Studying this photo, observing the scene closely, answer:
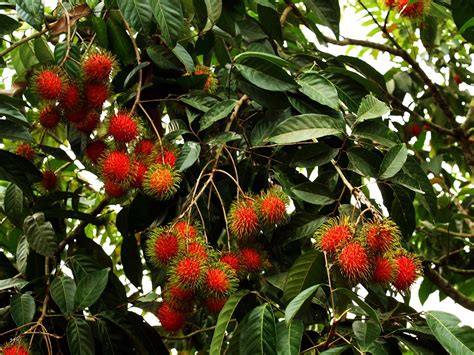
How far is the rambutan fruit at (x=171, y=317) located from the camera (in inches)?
44.5

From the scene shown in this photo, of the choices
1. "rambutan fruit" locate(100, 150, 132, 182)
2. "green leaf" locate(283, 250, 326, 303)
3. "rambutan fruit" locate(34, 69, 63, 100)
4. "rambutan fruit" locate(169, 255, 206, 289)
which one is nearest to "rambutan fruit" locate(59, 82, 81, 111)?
"rambutan fruit" locate(34, 69, 63, 100)

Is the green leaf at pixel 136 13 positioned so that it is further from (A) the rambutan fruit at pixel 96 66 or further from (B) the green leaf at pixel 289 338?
(B) the green leaf at pixel 289 338

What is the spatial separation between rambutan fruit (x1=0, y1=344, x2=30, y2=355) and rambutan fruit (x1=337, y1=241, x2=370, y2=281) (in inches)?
18.1

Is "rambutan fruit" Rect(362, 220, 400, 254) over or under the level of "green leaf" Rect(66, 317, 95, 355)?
over

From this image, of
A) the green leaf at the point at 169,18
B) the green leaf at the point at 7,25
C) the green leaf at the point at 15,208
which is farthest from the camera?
the green leaf at the point at 15,208

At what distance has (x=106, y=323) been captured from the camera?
4.30 feet

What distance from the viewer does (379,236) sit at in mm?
1023

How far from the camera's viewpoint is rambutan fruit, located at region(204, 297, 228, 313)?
1104mm

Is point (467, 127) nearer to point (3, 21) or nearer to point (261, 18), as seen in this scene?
point (261, 18)

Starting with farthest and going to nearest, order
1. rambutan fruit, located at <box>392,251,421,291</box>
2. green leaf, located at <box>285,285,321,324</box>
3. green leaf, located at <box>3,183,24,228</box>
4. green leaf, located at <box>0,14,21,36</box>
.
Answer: green leaf, located at <box>3,183,24,228</box>
green leaf, located at <box>0,14,21,36</box>
rambutan fruit, located at <box>392,251,421,291</box>
green leaf, located at <box>285,285,321,324</box>

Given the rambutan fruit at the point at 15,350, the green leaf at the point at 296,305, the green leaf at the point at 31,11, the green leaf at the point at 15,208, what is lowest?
the green leaf at the point at 15,208

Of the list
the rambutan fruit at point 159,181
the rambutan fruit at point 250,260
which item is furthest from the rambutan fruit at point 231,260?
the rambutan fruit at point 159,181

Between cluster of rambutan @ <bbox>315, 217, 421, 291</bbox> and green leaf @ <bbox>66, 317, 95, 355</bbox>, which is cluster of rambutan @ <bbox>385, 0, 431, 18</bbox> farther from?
green leaf @ <bbox>66, 317, 95, 355</bbox>

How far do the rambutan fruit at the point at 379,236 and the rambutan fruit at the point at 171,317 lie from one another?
0.99 feet
